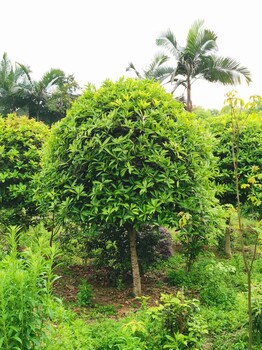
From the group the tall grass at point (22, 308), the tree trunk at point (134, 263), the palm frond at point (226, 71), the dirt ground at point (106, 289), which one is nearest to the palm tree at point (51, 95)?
the palm frond at point (226, 71)

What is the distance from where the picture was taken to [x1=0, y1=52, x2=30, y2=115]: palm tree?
2586 centimetres

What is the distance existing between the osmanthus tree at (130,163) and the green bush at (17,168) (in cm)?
143

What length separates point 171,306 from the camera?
323 cm

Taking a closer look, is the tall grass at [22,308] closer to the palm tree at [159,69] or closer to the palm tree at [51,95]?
the palm tree at [159,69]

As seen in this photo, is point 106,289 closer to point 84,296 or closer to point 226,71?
point 84,296

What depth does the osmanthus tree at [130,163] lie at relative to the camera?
4.25 metres

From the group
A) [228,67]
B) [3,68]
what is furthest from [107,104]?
[3,68]

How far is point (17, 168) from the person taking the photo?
20.7 feet

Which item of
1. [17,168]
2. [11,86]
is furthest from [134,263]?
[11,86]

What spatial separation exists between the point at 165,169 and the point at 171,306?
169 centimetres

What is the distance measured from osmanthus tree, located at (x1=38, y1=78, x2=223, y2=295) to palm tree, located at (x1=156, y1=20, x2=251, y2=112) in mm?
11808

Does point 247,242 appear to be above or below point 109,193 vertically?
below

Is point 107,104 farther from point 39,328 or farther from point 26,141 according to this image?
point 39,328

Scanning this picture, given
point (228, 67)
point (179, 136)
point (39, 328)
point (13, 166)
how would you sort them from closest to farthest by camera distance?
point (39, 328) < point (179, 136) < point (13, 166) < point (228, 67)
